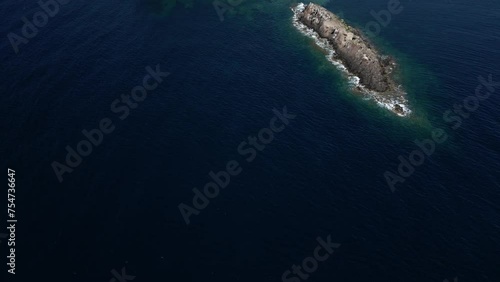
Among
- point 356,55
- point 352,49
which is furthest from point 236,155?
point 352,49

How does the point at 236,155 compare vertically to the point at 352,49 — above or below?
below

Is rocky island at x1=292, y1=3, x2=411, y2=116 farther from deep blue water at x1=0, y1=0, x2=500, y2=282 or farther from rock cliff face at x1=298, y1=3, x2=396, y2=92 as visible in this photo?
deep blue water at x1=0, y1=0, x2=500, y2=282

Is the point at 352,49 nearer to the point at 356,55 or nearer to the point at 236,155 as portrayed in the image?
the point at 356,55

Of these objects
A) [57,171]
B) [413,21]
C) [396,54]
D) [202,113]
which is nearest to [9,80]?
[57,171]

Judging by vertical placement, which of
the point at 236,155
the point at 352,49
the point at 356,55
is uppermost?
the point at 352,49

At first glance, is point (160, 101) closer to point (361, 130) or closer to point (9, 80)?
point (9, 80)

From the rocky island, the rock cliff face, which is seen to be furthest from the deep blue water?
the rock cliff face
